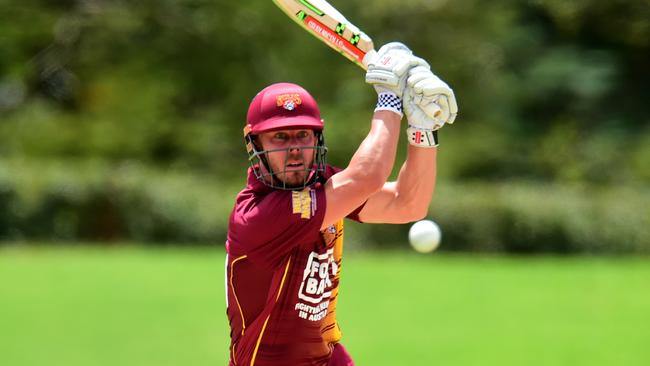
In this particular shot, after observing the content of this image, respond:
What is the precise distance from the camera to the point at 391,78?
462 cm

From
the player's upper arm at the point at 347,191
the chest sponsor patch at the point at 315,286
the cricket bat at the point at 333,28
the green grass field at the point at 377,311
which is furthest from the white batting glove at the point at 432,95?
the green grass field at the point at 377,311

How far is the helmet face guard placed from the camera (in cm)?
456

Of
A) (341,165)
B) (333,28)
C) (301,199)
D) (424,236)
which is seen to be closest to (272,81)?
(341,165)

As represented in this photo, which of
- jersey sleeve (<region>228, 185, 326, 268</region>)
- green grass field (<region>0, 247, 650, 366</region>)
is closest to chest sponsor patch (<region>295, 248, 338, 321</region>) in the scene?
jersey sleeve (<region>228, 185, 326, 268</region>)

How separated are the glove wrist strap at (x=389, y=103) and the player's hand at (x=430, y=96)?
0.13ft

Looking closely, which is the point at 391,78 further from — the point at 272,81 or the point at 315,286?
the point at 272,81

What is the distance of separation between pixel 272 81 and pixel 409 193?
23090 mm

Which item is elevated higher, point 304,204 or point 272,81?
point 272,81

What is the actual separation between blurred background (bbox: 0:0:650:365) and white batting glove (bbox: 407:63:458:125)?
6.63 meters

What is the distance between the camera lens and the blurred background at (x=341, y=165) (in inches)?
500

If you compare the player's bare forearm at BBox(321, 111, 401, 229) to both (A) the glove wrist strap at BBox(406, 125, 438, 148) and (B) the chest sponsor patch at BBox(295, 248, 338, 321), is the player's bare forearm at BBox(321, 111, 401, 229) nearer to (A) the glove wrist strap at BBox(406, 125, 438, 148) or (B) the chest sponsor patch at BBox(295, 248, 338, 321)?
(A) the glove wrist strap at BBox(406, 125, 438, 148)

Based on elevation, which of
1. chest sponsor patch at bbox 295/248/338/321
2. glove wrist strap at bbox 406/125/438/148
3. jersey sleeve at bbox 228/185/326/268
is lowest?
chest sponsor patch at bbox 295/248/338/321

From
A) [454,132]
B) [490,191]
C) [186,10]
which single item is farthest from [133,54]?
[490,191]

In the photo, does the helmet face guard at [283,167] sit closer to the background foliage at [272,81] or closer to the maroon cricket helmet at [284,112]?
the maroon cricket helmet at [284,112]
